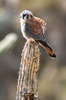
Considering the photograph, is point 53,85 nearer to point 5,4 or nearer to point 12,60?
point 12,60

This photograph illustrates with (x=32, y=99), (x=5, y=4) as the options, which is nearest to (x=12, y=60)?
(x=5, y=4)

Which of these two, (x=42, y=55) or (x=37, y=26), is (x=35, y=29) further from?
(x=42, y=55)

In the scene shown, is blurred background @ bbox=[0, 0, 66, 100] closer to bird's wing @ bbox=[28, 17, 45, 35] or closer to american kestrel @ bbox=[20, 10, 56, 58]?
american kestrel @ bbox=[20, 10, 56, 58]

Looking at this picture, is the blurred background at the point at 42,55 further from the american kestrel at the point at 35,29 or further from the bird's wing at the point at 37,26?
the bird's wing at the point at 37,26

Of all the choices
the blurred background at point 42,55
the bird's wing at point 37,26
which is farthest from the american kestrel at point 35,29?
the blurred background at point 42,55

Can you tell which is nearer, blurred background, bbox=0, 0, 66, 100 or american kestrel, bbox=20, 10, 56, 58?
american kestrel, bbox=20, 10, 56, 58

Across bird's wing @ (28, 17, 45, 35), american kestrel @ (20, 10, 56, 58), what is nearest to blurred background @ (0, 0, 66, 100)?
american kestrel @ (20, 10, 56, 58)
